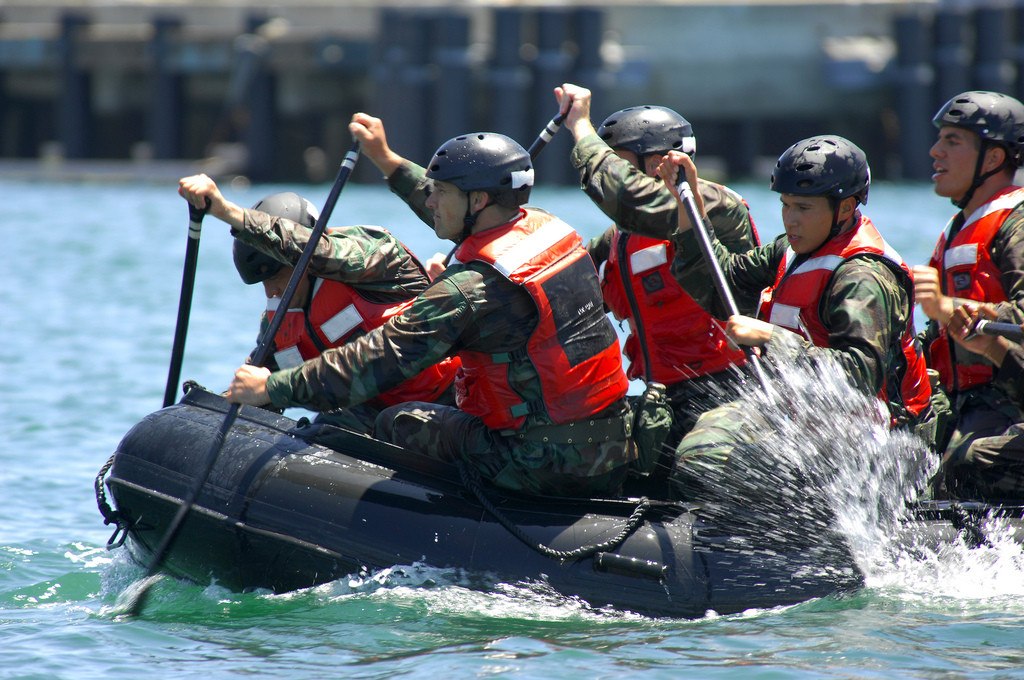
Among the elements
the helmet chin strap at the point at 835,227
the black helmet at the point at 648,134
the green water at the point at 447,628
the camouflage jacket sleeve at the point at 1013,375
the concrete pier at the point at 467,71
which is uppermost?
the concrete pier at the point at 467,71

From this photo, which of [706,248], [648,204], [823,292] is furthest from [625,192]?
[823,292]

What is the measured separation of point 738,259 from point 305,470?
2.25 m

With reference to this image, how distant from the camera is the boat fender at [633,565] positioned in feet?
18.9

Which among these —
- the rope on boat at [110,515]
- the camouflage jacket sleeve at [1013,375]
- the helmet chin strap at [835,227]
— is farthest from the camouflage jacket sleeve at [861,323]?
the rope on boat at [110,515]

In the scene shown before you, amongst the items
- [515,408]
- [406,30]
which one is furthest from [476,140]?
[406,30]

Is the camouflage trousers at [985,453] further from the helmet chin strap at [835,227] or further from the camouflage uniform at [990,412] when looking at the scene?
the helmet chin strap at [835,227]

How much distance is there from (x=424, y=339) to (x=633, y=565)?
1.26 metres

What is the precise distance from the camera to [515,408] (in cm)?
583

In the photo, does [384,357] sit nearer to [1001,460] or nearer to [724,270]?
[724,270]

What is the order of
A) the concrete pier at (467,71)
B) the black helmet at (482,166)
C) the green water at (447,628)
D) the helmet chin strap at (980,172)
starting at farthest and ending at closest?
the concrete pier at (467,71) < the helmet chin strap at (980,172) < the black helmet at (482,166) < the green water at (447,628)

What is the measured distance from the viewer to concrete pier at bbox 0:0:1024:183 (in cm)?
2988

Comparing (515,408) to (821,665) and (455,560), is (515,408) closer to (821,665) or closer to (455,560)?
(455,560)

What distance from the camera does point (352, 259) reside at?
21.3 ft

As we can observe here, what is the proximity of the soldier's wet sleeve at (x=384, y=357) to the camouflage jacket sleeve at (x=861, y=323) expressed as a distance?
1276mm
